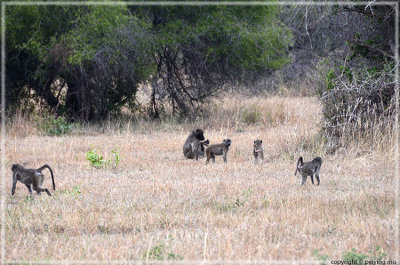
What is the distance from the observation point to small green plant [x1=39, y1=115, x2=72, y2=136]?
1738cm

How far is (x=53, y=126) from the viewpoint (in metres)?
17.7

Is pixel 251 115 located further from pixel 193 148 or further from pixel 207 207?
pixel 207 207

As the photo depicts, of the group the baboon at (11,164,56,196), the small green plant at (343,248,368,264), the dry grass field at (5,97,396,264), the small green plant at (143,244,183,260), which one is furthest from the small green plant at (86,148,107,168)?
the small green plant at (343,248,368,264)

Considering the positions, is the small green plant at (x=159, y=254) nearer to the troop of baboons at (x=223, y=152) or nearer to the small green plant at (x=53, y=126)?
the troop of baboons at (x=223, y=152)

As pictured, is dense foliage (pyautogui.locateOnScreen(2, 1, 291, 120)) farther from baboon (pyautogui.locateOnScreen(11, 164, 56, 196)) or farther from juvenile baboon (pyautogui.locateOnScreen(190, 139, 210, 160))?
baboon (pyautogui.locateOnScreen(11, 164, 56, 196))

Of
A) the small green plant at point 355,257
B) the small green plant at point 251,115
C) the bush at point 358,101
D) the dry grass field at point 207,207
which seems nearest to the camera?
the small green plant at point 355,257

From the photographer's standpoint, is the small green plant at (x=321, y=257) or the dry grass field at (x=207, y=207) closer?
the small green plant at (x=321, y=257)

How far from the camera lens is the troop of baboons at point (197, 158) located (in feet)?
28.9

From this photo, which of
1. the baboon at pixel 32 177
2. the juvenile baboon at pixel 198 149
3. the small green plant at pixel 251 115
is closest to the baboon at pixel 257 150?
the juvenile baboon at pixel 198 149

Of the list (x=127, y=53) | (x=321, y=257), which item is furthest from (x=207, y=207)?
(x=127, y=53)

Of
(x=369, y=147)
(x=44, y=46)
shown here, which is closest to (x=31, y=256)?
(x=369, y=147)

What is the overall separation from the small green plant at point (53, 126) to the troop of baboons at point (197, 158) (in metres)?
5.98

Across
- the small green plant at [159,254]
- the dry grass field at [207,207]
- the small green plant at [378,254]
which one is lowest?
the small green plant at [159,254]

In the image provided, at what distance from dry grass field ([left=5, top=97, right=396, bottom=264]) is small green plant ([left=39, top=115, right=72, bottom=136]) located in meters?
3.55
